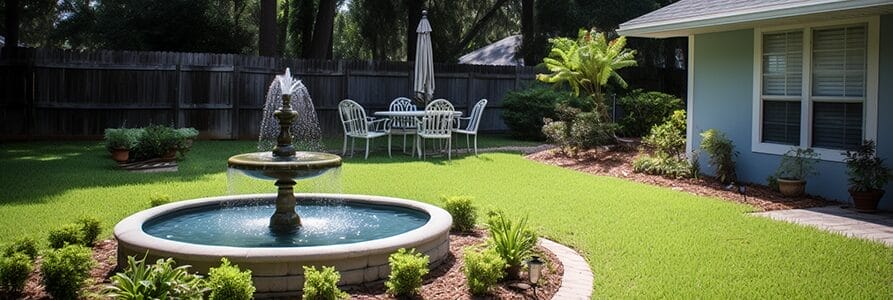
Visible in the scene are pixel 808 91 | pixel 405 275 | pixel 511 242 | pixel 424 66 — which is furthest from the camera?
pixel 424 66

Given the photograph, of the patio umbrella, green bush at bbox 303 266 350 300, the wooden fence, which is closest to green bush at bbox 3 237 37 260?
green bush at bbox 303 266 350 300

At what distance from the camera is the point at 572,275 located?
4961 millimetres

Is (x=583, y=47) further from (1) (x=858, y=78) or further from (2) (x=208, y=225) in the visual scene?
(2) (x=208, y=225)

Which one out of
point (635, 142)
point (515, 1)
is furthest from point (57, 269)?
point (515, 1)

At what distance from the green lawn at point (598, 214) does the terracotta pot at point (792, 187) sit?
40.3 inches

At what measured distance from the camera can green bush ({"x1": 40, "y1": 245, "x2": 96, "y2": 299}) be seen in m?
4.08

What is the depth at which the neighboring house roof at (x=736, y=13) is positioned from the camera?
7578 millimetres

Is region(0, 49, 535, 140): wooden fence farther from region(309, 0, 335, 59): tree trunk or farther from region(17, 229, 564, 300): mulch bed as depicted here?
region(17, 229, 564, 300): mulch bed

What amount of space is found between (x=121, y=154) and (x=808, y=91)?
9.43 m

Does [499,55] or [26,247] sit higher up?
[499,55]

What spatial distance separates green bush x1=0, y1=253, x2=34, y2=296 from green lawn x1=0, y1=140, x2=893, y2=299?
1.88 m

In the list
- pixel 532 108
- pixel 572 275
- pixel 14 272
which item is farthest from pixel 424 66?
pixel 14 272

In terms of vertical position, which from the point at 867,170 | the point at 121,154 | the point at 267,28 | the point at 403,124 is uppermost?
the point at 267,28

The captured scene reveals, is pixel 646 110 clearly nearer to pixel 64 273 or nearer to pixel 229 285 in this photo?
pixel 229 285
